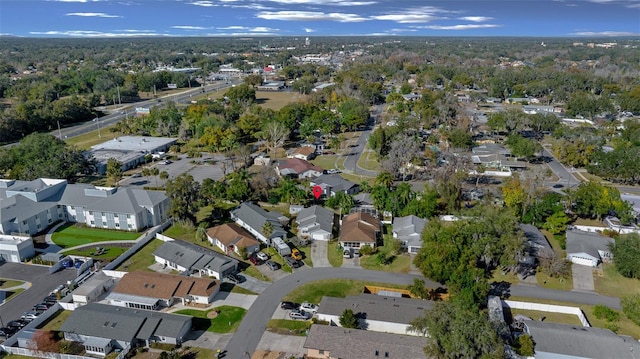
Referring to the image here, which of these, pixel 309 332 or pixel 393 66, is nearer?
pixel 309 332

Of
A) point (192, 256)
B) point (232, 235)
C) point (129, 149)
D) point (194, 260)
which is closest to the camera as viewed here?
point (194, 260)

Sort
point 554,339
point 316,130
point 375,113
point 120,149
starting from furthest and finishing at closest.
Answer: point 375,113 → point 316,130 → point 120,149 → point 554,339

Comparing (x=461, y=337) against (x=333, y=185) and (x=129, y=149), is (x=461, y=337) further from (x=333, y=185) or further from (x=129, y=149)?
(x=129, y=149)

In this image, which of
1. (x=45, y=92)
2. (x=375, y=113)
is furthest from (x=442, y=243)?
(x=45, y=92)

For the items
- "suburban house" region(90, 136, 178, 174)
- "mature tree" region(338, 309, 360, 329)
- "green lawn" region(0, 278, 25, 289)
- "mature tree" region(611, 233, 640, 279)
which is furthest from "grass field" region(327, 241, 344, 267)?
"suburban house" region(90, 136, 178, 174)

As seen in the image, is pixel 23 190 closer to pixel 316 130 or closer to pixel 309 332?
pixel 309 332

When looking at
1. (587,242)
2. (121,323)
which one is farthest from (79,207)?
(587,242)

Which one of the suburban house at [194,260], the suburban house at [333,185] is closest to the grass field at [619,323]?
the suburban house at [194,260]
